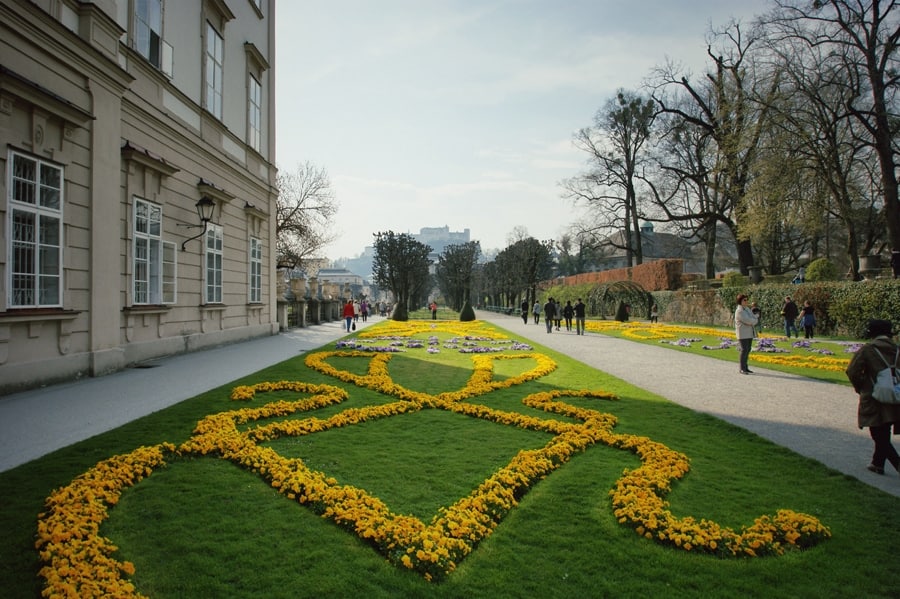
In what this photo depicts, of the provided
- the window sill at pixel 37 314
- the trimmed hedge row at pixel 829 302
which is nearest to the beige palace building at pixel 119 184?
the window sill at pixel 37 314

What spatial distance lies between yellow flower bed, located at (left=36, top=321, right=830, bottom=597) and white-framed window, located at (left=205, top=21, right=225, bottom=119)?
1300cm

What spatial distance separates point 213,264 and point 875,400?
16.5 meters

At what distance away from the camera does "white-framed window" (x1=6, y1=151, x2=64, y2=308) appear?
8.34 meters

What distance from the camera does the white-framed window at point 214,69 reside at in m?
15.8

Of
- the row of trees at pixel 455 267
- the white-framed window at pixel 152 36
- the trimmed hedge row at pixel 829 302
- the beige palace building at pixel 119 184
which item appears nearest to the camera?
the beige palace building at pixel 119 184

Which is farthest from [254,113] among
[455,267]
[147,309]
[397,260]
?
[455,267]

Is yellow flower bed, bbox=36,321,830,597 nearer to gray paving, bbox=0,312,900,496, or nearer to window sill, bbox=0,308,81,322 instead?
gray paving, bbox=0,312,900,496

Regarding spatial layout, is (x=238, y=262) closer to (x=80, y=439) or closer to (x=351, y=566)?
(x=80, y=439)

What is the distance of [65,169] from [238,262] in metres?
9.05

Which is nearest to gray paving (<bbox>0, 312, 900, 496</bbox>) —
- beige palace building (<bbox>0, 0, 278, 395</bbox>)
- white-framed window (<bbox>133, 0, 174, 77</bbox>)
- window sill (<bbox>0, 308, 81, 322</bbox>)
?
beige palace building (<bbox>0, 0, 278, 395</bbox>)

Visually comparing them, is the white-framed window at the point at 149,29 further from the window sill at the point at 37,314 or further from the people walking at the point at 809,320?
the people walking at the point at 809,320

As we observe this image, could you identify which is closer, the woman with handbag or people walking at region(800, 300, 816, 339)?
the woman with handbag

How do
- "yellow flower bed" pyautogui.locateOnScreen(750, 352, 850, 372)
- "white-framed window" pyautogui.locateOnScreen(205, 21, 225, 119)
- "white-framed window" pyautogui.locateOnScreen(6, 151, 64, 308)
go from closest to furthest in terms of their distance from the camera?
"white-framed window" pyautogui.locateOnScreen(6, 151, 64, 308), "yellow flower bed" pyautogui.locateOnScreen(750, 352, 850, 372), "white-framed window" pyautogui.locateOnScreen(205, 21, 225, 119)

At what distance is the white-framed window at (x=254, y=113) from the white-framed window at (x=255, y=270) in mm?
3969
